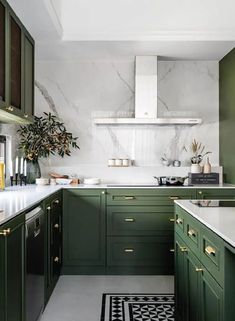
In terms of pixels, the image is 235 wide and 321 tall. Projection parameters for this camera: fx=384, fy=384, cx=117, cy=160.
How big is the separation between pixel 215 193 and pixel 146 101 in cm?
128

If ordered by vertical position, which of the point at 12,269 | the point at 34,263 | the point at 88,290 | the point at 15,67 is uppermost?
the point at 15,67

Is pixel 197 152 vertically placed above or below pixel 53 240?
above

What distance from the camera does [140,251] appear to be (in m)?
3.93

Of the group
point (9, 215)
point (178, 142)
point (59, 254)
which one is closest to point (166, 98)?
point (178, 142)

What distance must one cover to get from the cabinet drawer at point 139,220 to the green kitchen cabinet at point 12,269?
183cm

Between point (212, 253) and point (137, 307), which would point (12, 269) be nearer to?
point (212, 253)

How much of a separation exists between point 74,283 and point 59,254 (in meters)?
0.31

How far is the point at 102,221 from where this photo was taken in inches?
154

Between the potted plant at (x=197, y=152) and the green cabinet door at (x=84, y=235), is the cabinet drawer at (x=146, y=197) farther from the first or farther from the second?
the potted plant at (x=197, y=152)

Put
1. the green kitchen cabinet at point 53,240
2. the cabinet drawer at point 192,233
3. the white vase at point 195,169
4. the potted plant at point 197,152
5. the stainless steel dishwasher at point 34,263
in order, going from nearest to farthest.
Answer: the cabinet drawer at point 192,233
the stainless steel dishwasher at point 34,263
the green kitchen cabinet at point 53,240
the white vase at point 195,169
the potted plant at point 197,152

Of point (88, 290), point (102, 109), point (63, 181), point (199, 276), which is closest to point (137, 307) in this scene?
point (88, 290)

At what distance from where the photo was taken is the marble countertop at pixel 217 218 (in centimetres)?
151

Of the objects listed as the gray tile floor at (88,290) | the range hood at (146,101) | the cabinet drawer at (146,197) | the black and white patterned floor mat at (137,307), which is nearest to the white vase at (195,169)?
the range hood at (146,101)

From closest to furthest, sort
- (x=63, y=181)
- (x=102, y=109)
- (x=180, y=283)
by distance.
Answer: (x=180, y=283) < (x=63, y=181) < (x=102, y=109)
